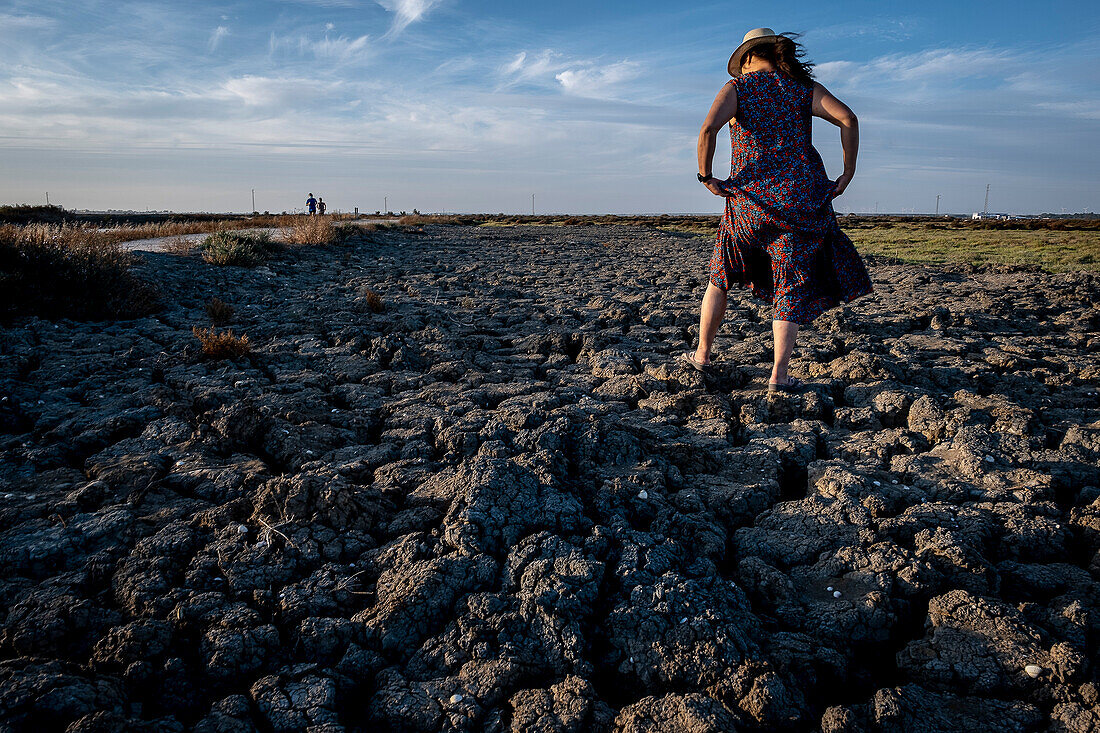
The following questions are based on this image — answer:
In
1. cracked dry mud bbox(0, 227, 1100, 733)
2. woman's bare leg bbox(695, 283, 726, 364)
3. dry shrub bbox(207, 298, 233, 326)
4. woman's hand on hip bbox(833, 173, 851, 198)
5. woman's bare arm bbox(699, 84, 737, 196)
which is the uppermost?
woman's bare arm bbox(699, 84, 737, 196)

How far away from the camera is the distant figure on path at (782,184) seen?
282cm

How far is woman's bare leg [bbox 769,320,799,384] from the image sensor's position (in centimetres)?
297

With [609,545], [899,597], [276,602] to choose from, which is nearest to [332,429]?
[276,602]

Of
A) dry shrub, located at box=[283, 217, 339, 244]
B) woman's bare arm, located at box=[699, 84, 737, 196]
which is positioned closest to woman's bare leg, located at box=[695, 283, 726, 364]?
woman's bare arm, located at box=[699, 84, 737, 196]

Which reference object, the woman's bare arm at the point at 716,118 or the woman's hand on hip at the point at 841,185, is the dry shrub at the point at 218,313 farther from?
the woman's hand on hip at the point at 841,185

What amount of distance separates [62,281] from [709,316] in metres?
5.00

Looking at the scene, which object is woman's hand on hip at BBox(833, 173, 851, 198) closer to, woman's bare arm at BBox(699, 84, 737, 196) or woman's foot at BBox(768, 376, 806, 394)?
woman's bare arm at BBox(699, 84, 737, 196)

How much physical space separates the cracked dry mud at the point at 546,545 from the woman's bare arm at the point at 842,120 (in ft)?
3.66

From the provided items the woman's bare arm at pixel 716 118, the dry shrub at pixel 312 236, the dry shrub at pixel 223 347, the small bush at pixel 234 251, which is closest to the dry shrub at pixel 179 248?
the small bush at pixel 234 251

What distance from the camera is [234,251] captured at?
26.9 feet

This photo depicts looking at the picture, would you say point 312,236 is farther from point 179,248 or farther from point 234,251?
point 234,251

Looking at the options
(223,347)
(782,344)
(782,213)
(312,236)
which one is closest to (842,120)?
(782,213)

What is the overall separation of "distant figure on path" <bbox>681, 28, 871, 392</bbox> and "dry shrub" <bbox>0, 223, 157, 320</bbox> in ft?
15.4

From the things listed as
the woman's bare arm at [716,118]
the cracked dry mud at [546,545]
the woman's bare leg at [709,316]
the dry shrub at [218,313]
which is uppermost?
the woman's bare arm at [716,118]
